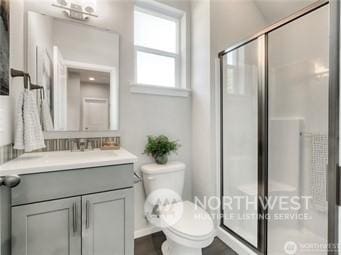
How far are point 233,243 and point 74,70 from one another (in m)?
2.04

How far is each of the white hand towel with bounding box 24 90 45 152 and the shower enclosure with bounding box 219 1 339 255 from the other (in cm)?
154

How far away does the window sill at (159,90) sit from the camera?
1.82 metres

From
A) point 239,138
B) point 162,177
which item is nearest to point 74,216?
point 162,177

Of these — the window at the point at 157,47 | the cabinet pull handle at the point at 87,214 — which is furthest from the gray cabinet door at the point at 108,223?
the window at the point at 157,47

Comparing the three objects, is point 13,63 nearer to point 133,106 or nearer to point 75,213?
point 133,106

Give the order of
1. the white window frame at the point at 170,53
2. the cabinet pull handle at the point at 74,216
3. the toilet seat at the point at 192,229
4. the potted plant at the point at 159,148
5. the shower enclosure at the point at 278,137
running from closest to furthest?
the cabinet pull handle at the point at 74,216, the toilet seat at the point at 192,229, the shower enclosure at the point at 278,137, the potted plant at the point at 159,148, the white window frame at the point at 170,53

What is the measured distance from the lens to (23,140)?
3.93 feet

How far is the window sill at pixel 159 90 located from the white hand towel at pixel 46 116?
0.70m

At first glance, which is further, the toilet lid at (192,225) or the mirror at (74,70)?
the mirror at (74,70)

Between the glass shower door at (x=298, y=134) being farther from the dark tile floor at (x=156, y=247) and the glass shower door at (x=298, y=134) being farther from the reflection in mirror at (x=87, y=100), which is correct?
the reflection in mirror at (x=87, y=100)

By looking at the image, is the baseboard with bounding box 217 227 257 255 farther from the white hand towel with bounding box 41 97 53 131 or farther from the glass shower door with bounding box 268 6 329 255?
the white hand towel with bounding box 41 97 53 131

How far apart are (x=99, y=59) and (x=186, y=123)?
41.2 inches

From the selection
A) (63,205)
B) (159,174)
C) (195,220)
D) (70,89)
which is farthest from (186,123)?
(63,205)

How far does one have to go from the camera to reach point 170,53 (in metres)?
2.11
